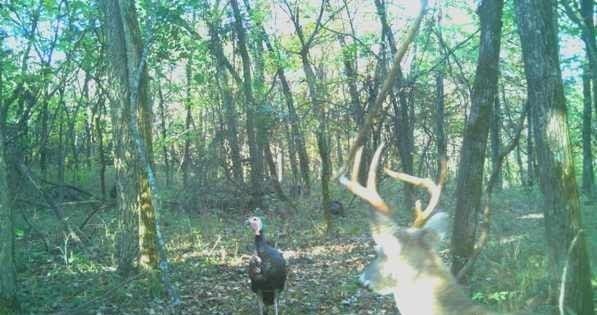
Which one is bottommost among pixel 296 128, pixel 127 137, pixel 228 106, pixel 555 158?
pixel 555 158

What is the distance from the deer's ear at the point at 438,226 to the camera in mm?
3230

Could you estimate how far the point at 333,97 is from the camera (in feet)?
76.9

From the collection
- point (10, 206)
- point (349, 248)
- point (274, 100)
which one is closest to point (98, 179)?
point (274, 100)

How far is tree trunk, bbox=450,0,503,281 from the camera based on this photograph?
7.82 metres

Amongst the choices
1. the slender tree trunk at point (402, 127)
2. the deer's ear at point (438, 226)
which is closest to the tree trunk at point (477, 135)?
the deer's ear at point (438, 226)

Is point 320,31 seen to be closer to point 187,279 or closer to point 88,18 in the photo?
point 88,18

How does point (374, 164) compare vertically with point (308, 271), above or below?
above

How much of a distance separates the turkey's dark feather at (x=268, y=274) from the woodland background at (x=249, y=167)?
0.51 m

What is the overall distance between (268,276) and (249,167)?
37.8 feet

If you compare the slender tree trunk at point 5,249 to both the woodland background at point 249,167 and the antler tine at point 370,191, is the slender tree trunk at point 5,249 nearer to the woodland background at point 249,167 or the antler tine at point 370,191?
the woodland background at point 249,167

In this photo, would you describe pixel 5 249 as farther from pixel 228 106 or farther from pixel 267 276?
pixel 228 106

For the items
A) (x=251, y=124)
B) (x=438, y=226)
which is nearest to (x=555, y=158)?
(x=438, y=226)

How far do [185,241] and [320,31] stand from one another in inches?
418

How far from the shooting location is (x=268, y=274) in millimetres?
8336
